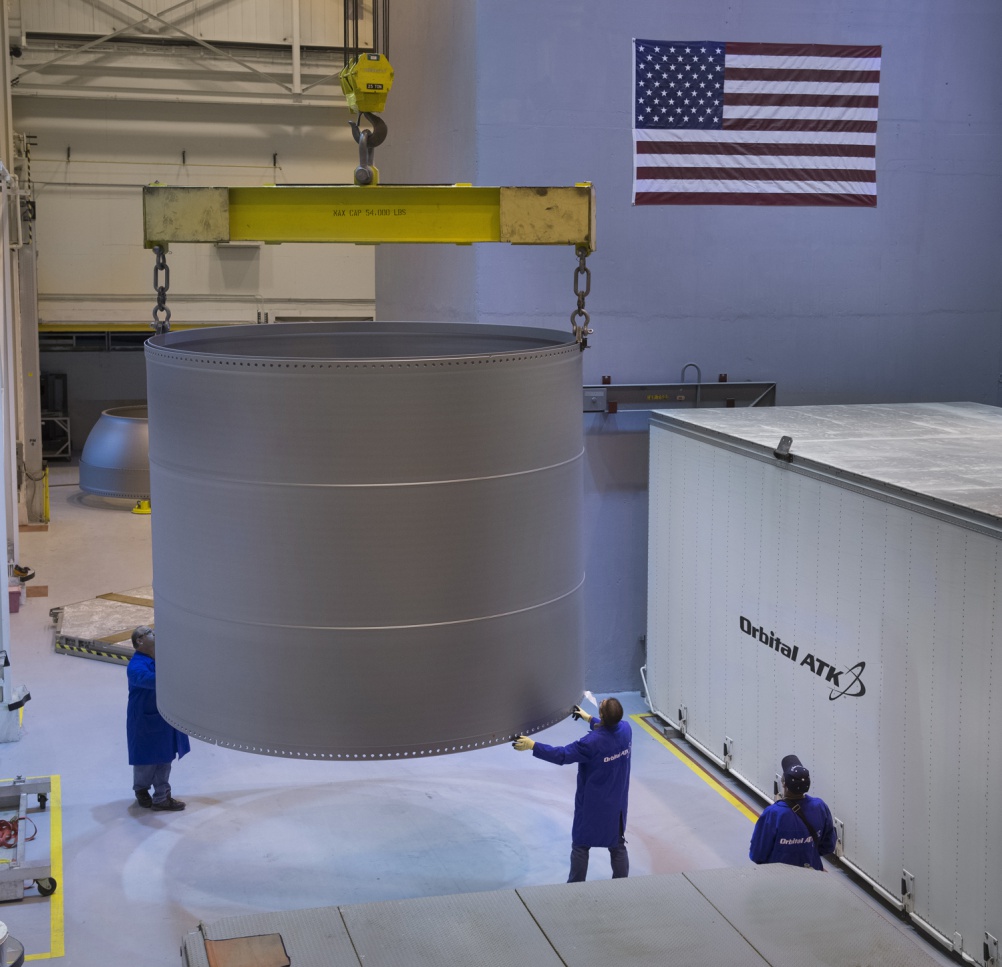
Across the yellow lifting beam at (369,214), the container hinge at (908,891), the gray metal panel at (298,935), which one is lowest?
the container hinge at (908,891)

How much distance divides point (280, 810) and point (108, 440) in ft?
43.4

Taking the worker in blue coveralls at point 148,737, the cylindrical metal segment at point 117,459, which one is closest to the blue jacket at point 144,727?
the worker in blue coveralls at point 148,737

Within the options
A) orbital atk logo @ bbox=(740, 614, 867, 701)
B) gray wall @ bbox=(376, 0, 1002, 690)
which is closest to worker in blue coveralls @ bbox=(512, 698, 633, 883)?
orbital atk logo @ bbox=(740, 614, 867, 701)

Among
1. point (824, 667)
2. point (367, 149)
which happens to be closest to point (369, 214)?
point (367, 149)

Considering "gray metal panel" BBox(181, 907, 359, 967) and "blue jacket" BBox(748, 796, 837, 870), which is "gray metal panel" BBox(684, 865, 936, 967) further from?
"gray metal panel" BBox(181, 907, 359, 967)

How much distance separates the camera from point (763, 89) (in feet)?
43.7

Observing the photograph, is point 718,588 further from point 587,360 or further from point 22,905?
point 22,905

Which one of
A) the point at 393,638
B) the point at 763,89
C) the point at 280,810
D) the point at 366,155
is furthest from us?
the point at 763,89

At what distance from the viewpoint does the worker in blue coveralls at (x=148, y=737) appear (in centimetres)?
1046

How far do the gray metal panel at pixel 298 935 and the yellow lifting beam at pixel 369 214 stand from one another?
10.4 feet

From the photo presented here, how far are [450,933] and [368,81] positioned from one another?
4.53 metres

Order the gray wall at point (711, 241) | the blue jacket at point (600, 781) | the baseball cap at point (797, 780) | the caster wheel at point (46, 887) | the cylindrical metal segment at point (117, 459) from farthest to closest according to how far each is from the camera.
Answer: the cylindrical metal segment at point (117, 459), the gray wall at point (711, 241), the caster wheel at point (46, 887), the blue jacket at point (600, 781), the baseball cap at point (797, 780)

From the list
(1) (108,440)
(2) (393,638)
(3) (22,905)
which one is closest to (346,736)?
(2) (393,638)

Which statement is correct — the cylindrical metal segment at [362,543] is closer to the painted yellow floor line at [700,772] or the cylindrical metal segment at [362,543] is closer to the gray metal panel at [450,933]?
the gray metal panel at [450,933]
